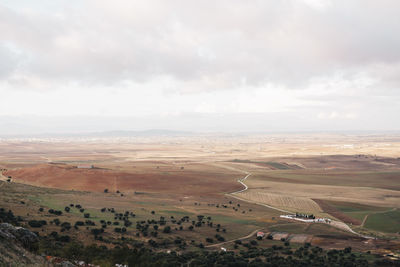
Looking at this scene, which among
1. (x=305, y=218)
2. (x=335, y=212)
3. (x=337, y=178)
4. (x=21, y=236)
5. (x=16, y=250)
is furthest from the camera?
(x=337, y=178)

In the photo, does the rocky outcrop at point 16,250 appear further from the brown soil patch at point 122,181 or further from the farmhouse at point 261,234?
the brown soil patch at point 122,181

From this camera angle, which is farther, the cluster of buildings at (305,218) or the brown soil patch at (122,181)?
the brown soil patch at (122,181)

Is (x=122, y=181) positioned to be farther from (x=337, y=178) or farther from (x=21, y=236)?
(x=21, y=236)

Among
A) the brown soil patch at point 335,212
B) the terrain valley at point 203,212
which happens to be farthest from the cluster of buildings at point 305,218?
the brown soil patch at point 335,212

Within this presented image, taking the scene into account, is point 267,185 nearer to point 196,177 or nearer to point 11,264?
point 196,177

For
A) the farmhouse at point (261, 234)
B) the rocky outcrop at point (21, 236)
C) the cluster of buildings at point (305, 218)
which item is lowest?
the cluster of buildings at point (305, 218)

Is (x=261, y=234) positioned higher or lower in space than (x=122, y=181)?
lower

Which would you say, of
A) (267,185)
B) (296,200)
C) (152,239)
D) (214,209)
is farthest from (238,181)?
(152,239)

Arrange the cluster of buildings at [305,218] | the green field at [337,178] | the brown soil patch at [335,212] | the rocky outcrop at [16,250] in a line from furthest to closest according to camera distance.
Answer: the green field at [337,178] < the brown soil patch at [335,212] < the cluster of buildings at [305,218] < the rocky outcrop at [16,250]

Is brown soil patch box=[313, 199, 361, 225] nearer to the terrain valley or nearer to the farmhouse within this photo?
the terrain valley

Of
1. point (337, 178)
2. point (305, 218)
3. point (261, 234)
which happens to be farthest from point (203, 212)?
point (337, 178)

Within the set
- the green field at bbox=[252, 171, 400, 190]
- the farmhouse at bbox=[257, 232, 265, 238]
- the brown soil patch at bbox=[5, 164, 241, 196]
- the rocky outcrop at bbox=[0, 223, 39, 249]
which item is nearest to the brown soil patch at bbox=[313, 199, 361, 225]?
the farmhouse at bbox=[257, 232, 265, 238]
